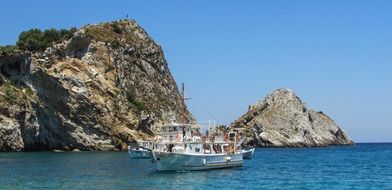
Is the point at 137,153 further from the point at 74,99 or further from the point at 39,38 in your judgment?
the point at 39,38

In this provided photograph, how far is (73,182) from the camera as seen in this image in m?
47.6

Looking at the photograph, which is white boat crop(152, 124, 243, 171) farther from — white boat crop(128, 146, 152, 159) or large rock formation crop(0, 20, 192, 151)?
large rock formation crop(0, 20, 192, 151)

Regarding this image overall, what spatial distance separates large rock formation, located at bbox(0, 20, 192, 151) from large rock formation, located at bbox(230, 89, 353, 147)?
4667 centimetres

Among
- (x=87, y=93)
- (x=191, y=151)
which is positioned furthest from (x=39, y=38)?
(x=191, y=151)

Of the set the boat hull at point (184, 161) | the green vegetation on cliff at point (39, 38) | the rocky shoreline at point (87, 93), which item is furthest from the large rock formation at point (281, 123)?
the boat hull at point (184, 161)

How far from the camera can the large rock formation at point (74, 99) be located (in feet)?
345

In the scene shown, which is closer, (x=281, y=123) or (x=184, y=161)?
(x=184, y=161)

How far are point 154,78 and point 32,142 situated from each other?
3908 cm

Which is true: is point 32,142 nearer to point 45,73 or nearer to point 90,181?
point 45,73

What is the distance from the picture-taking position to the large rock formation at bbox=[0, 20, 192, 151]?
105250mm

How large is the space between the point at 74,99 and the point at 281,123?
248 feet

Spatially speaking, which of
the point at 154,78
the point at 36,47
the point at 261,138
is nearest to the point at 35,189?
the point at 36,47

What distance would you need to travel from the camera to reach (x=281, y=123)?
6644 inches

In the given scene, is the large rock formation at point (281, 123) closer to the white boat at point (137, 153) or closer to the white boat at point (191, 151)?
the white boat at point (137, 153)
